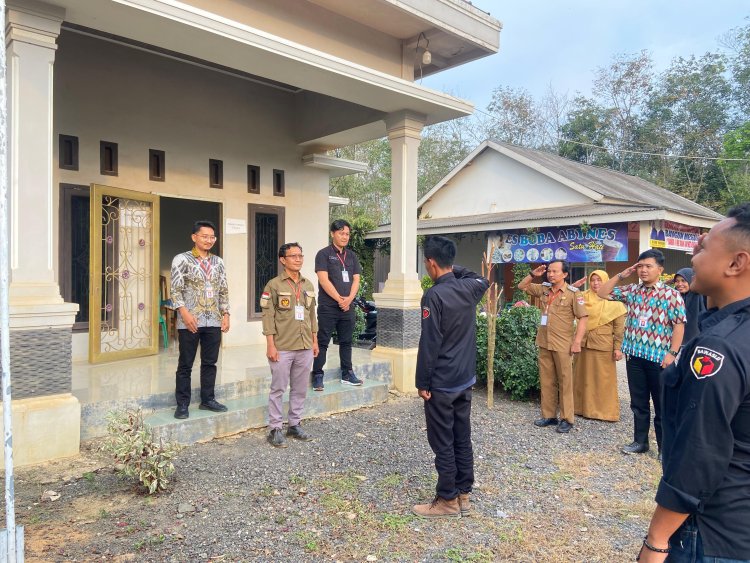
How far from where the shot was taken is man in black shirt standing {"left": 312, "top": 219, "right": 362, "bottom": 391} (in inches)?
231

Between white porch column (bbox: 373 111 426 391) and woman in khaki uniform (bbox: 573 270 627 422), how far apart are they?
83.6 inches

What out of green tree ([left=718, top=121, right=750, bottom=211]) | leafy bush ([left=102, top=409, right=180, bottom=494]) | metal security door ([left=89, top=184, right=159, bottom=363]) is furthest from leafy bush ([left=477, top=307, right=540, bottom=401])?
green tree ([left=718, top=121, right=750, bottom=211])

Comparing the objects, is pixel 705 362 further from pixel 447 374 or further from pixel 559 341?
pixel 559 341

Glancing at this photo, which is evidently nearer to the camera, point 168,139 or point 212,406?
point 212,406

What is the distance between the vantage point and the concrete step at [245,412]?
467 cm

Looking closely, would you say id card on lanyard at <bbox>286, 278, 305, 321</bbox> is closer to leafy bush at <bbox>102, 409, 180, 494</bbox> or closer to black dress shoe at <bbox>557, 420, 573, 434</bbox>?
leafy bush at <bbox>102, 409, 180, 494</bbox>

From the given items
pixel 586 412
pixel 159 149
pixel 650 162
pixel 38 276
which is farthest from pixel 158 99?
pixel 650 162

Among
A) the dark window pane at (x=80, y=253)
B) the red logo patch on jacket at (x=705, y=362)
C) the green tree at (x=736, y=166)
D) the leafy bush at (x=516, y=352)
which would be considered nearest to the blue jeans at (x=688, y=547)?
the red logo patch on jacket at (x=705, y=362)

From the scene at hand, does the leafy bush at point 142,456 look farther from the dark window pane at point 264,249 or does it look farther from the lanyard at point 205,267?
the dark window pane at point 264,249

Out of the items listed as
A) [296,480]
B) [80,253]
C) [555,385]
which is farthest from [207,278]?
[555,385]

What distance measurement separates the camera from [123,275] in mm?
6508

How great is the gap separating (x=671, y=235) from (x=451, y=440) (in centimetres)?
1215

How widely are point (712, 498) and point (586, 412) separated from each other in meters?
4.84

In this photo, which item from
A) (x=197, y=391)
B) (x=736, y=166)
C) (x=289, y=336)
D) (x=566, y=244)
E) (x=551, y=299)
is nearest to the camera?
(x=289, y=336)
